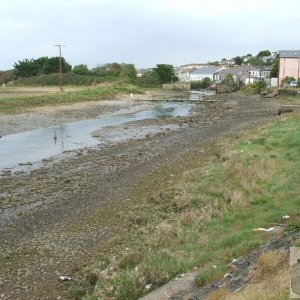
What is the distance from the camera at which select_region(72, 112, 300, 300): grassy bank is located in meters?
8.66

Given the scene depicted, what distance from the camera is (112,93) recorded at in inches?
3095

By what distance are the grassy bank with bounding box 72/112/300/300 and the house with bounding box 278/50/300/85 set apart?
6927 centimetres

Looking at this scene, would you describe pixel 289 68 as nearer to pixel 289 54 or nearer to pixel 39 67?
pixel 289 54

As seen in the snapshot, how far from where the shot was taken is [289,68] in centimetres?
8419

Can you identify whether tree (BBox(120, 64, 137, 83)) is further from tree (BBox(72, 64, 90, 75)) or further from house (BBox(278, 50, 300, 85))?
house (BBox(278, 50, 300, 85))

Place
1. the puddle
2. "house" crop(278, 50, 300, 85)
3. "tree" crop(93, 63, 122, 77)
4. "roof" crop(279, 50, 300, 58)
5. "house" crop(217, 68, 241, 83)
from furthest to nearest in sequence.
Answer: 1. "tree" crop(93, 63, 122, 77)
2. "house" crop(217, 68, 241, 83)
3. "house" crop(278, 50, 300, 85)
4. "roof" crop(279, 50, 300, 58)
5. the puddle

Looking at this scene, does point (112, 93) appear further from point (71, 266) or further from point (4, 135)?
point (71, 266)

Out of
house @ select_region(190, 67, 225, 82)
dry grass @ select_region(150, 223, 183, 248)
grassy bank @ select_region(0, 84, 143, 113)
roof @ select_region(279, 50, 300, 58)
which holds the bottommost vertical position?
dry grass @ select_region(150, 223, 183, 248)

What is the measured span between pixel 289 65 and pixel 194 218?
261 ft

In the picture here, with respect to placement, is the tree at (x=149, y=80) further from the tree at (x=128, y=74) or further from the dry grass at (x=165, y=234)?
the dry grass at (x=165, y=234)

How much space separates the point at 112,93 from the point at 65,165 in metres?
57.8

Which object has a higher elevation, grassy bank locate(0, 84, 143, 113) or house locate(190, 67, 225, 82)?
house locate(190, 67, 225, 82)

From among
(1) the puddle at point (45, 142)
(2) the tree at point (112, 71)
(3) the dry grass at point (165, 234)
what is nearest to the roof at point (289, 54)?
(2) the tree at point (112, 71)

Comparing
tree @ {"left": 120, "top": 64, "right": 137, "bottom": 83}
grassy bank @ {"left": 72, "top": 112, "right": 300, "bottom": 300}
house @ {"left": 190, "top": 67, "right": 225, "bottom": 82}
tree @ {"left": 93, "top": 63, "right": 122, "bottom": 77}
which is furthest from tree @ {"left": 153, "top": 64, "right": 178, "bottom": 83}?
grassy bank @ {"left": 72, "top": 112, "right": 300, "bottom": 300}
